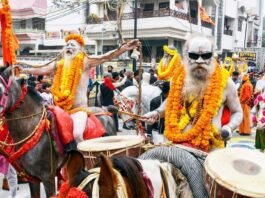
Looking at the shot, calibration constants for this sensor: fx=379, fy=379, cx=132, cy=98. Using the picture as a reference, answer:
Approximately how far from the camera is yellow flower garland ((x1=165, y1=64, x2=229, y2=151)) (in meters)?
3.31

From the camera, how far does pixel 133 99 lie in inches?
323

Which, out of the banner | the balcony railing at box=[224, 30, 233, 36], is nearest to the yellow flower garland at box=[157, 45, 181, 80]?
the banner

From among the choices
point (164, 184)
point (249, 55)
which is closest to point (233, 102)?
point (164, 184)

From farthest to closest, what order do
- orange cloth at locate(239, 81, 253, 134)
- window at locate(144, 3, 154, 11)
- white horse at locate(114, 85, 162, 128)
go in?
window at locate(144, 3, 154, 11) → orange cloth at locate(239, 81, 253, 134) → white horse at locate(114, 85, 162, 128)

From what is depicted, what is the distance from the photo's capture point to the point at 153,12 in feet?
107

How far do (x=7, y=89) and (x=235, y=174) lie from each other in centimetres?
287

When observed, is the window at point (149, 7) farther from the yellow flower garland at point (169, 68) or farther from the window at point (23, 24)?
the yellow flower garland at point (169, 68)

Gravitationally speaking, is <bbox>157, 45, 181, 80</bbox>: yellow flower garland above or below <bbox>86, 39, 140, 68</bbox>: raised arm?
below

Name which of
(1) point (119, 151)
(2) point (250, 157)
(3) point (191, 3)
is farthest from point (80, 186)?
(3) point (191, 3)

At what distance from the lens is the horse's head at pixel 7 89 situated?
4.24m

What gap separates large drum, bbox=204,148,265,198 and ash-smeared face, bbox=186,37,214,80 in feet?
3.11

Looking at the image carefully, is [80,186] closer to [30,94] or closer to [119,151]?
[119,151]

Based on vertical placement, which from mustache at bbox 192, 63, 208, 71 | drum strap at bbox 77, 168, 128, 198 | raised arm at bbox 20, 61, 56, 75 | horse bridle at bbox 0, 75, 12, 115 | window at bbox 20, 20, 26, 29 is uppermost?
window at bbox 20, 20, 26, 29

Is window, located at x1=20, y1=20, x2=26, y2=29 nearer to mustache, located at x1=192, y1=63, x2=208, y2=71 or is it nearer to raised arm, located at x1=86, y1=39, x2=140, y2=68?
raised arm, located at x1=86, y1=39, x2=140, y2=68
